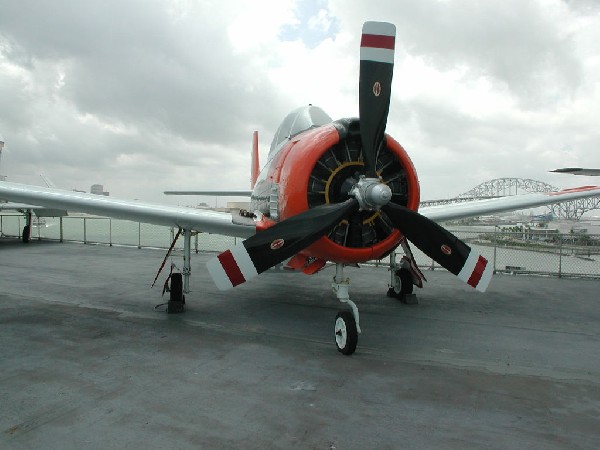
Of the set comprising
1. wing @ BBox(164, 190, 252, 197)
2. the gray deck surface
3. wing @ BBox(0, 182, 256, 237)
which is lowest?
the gray deck surface

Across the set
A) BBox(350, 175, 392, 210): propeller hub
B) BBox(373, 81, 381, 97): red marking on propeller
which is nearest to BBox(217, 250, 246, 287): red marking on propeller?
BBox(350, 175, 392, 210): propeller hub

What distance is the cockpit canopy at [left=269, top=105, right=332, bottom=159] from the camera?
6016 millimetres

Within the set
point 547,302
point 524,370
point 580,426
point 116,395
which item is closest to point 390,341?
point 524,370

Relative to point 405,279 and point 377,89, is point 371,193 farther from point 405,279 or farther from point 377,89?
point 405,279

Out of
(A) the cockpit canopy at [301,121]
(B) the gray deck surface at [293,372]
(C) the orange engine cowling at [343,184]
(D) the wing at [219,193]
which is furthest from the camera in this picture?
(D) the wing at [219,193]

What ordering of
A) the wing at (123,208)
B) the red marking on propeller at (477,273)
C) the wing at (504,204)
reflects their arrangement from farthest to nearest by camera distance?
the wing at (504,204)
the wing at (123,208)
the red marking on propeller at (477,273)

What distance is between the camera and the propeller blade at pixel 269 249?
4234mm

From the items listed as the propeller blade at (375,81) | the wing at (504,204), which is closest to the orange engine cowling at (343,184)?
the propeller blade at (375,81)

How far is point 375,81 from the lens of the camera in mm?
4547

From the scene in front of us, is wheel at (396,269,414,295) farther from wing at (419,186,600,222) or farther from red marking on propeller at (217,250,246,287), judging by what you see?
red marking on propeller at (217,250,246,287)

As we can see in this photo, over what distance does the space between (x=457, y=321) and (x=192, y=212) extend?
14.8 feet

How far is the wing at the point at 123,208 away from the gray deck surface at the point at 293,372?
1.43 metres

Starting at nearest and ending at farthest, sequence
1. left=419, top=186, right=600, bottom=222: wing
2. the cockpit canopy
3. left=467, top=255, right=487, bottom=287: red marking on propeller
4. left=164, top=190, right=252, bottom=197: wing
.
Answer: left=467, top=255, right=487, bottom=287: red marking on propeller < the cockpit canopy < left=419, top=186, right=600, bottom=222: wing < left=164, top=190, right=252, bottom=197: wing

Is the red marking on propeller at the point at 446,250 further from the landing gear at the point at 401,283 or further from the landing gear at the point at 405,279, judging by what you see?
the landing gear at the point at 401,283
